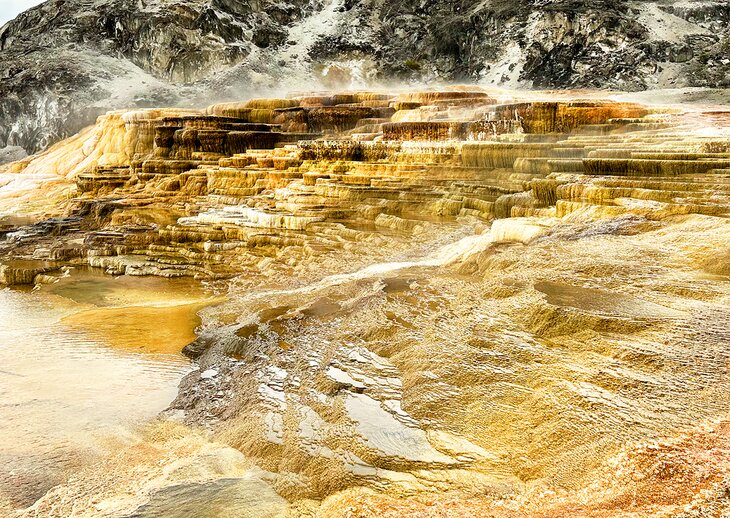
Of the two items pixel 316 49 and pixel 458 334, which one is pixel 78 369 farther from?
pixel 316 49

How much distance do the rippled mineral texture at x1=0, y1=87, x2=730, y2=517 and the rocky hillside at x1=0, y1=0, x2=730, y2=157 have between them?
14.8 meters

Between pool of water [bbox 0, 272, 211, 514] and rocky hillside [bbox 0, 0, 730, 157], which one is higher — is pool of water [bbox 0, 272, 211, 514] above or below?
below

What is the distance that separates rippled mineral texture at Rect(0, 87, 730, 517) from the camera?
2.34m

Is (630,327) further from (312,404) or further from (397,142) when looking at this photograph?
(397,142)

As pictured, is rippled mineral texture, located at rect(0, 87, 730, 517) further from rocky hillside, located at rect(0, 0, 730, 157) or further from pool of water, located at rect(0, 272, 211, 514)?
rocky hillside, located at rect(0, 0, 730, 157)

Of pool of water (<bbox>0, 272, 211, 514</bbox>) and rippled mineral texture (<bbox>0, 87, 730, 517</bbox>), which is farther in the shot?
pool of water (<bbox>0, 272, 211, 514</bbox>)

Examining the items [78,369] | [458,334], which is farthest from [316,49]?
[458,334]

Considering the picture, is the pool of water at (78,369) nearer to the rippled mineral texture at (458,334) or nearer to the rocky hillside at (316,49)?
the rippled mineral texture at (458,334)

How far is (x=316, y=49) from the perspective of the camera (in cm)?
3234

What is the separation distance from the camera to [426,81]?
29.7 metres

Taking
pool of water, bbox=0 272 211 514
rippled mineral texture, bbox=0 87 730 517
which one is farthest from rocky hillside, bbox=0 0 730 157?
pool of water, bbox=0 272 211 514

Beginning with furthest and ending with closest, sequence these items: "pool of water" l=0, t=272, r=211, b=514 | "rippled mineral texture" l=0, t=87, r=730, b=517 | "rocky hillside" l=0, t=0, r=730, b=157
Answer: "rocky hillside" l=0, t=0, r=730, b=157 < "pool of water" l=0, t=272, r=211, b=514 < "rippled mineral texture" l=0, t=87, r=730, b=517

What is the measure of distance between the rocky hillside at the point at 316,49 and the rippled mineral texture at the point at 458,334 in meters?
14.8

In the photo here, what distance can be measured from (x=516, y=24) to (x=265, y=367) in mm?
26585
